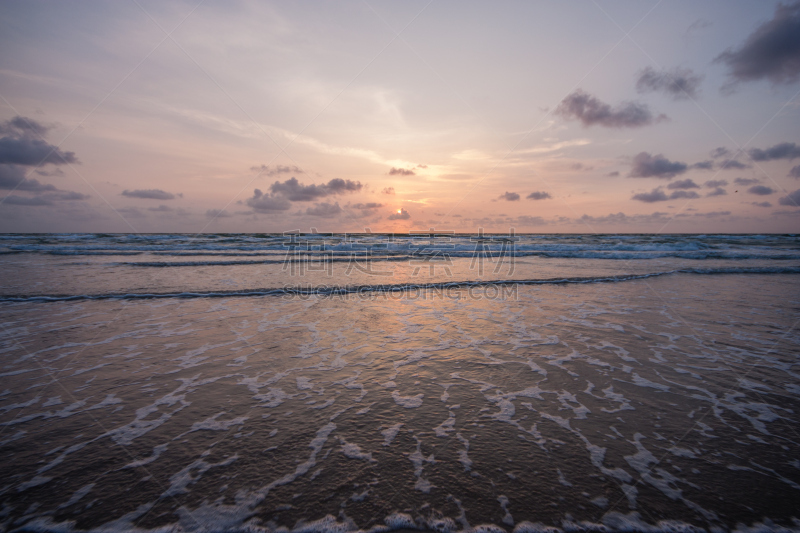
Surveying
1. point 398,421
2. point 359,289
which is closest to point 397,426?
point 398,421

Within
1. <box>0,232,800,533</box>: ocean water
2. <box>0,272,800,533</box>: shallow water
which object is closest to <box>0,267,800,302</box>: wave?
<box>0,232,800,533</box>: ocean water

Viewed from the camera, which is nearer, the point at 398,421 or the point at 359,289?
the point at 398,421

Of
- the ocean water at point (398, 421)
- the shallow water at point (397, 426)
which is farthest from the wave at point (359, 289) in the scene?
the shallow water at point (397, 426)

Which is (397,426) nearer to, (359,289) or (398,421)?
(398,421)

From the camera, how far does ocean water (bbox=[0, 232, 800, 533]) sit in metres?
2.72

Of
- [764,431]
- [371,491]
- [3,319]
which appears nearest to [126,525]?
[371,491]

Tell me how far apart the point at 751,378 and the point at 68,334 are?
12.5 m

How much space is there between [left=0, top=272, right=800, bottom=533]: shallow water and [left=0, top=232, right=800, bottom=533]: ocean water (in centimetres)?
2

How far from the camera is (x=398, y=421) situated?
398 centimetres

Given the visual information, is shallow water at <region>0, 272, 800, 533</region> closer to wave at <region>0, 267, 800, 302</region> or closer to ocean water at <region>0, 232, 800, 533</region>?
ocean water at <region>0, 232, 800, 533</region>

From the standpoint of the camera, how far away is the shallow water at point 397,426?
8.95 ft

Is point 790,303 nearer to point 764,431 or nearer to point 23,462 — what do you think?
point 764,431

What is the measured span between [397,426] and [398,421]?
0.37 ft

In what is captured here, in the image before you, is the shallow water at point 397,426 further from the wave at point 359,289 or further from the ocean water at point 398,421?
the wave at point 359,289
